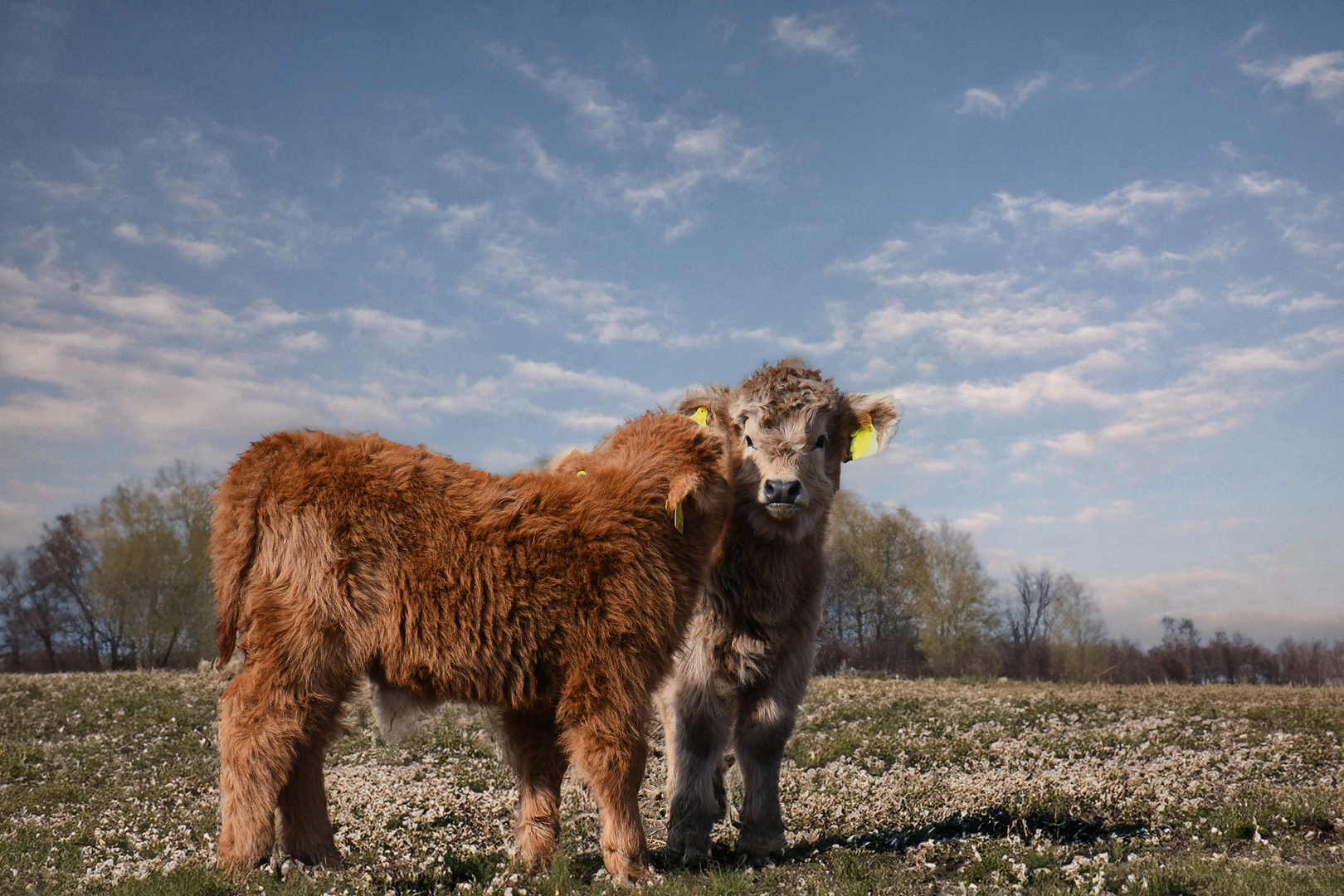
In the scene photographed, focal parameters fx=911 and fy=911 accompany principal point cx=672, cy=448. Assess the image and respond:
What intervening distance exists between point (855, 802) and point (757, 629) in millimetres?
2980

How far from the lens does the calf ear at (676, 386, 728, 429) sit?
874 centimetres

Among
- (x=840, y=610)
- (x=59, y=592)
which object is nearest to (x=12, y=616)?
(x=59, y=592)

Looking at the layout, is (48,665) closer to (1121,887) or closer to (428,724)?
(428,724)

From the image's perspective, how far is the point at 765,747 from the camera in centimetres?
788

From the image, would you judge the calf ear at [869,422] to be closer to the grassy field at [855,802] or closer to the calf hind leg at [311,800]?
the grassy field at [855,802]

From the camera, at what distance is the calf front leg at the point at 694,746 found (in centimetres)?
741

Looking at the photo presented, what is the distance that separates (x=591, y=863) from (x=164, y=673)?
58.6ft

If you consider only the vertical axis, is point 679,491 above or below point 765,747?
above

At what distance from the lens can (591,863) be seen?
700 centimetres

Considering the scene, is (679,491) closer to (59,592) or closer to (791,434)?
(791,434)

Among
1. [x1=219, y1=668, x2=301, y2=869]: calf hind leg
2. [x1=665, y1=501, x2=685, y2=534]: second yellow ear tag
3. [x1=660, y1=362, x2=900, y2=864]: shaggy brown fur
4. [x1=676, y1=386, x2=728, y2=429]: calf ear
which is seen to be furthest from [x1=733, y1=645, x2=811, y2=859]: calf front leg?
[x1=219, y1=668, x2=301, y2=869]: calf hind leg

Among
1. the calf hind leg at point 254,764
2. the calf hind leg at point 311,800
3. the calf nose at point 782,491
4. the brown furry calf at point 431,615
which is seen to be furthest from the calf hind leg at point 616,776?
the calf nose at point 782,491

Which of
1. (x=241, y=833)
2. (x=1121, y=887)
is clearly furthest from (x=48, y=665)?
(x=1121, y=887)

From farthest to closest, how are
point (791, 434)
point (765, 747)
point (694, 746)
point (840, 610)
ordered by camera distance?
point (840, 610)
point (791, 434)
point (765, 747)
point (694, 746)
